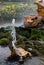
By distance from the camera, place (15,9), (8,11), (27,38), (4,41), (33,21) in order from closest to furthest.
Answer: (4,41) → (27,38) → (33,21) → (8,11) → (15,9)

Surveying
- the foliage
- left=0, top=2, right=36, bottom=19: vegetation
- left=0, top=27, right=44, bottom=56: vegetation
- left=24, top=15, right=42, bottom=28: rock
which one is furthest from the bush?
the foliage

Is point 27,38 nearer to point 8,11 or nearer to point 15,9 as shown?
point 8,11

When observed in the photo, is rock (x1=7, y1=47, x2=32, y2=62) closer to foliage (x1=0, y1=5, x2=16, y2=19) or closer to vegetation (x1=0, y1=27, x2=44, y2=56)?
vegetation (x1=0, y1=27, x2=44, y2=56)

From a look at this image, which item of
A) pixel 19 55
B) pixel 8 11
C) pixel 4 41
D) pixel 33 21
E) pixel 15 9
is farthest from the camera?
pixel 15 9

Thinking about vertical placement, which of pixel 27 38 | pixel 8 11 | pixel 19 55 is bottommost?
pixel 8 11

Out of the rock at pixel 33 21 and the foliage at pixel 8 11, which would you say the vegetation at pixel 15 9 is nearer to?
the foliage at pixel 8 11

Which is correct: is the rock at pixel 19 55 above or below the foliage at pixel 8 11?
above

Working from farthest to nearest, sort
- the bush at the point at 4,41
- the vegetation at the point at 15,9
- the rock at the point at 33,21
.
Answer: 1. the vegetation at the point at 15,9
2. the rock at the point at 33,21
3. the bush at the point at 4,41

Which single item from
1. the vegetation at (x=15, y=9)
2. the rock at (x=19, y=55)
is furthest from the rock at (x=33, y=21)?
the vegetation at (x=15, y=9)

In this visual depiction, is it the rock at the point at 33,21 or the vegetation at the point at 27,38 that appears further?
the rock at the point at 33,21

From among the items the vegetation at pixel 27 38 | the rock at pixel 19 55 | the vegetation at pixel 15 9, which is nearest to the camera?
the rock at pixel 19 55

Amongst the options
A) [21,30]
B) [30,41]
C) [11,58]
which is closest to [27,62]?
[11,58]

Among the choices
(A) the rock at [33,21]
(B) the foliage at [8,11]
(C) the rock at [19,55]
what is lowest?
(B) the foliage at [8,11]

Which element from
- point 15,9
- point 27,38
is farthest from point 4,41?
point 15,9
